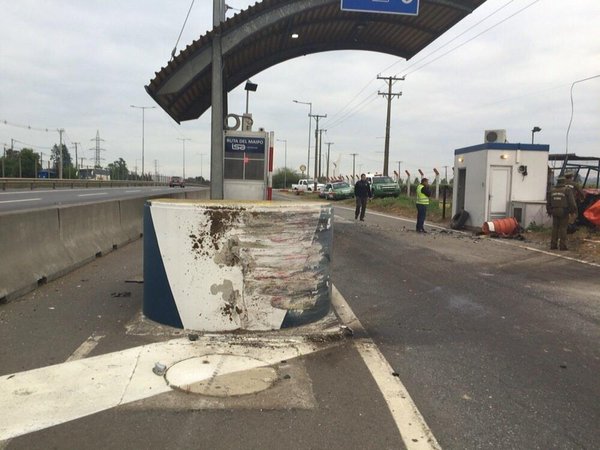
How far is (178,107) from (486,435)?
13749 millimetres

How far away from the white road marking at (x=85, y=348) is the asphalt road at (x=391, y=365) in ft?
0.16

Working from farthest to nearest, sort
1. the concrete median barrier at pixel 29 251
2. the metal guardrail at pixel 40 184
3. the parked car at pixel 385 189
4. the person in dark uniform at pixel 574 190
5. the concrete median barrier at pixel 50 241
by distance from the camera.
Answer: the parked car at pixel 385 189 → the metal guardrail at pixel 40 184 → the person in dark uniform at pixel 574 190 → the concrete median barrier at pixel 50 241 → the concrete median barrier at pixel 29 251

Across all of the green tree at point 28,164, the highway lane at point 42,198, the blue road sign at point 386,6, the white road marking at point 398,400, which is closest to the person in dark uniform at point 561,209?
the blue road sign at point 386,6

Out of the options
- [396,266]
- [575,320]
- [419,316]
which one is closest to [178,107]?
[396,266]

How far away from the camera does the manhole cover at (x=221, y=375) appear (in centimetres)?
385

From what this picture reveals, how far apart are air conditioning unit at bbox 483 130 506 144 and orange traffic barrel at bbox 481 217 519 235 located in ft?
9.52

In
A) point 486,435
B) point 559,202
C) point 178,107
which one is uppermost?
point 178,107

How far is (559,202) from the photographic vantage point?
11945 millimetres

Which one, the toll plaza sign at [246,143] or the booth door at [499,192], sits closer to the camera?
the booth door at [499,192]

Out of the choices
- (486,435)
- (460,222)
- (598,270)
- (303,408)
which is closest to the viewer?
(486,435)

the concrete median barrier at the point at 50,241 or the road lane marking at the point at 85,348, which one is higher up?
the concrete median barrier at the point at 50,241

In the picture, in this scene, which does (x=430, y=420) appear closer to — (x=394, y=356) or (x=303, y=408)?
(x=303, y=408)

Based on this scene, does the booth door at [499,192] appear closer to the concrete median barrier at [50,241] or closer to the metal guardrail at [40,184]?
the concrete median barrier at [50,241]

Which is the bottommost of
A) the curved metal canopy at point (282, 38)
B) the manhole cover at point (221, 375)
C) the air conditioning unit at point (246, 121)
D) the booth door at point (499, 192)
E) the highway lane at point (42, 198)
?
the manhole cover at point (221, 375)
